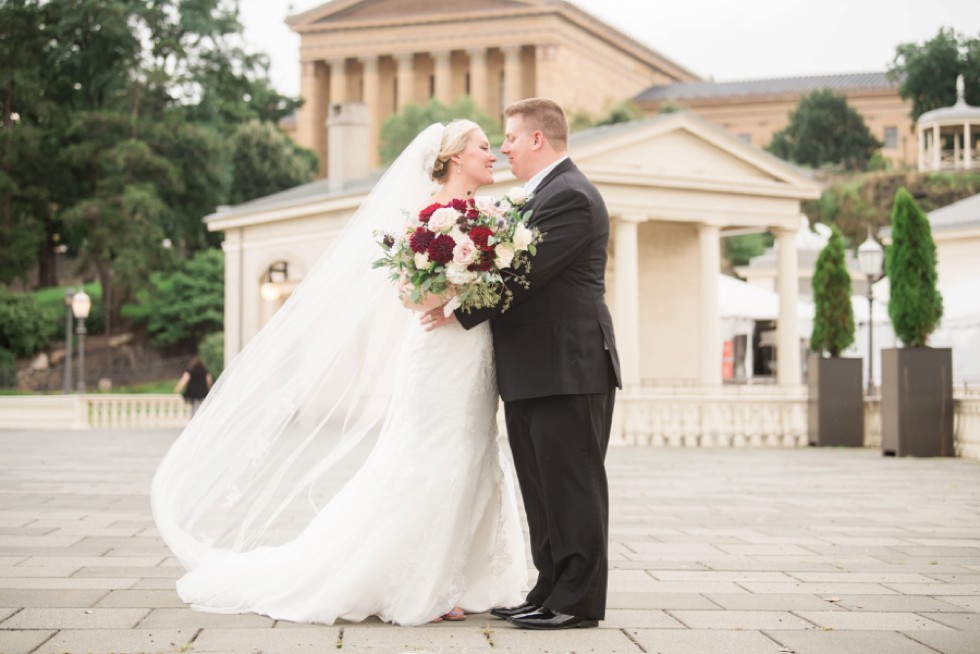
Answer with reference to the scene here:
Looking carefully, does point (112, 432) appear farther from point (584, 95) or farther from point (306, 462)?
point (584, 95)

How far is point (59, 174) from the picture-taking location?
57.8m

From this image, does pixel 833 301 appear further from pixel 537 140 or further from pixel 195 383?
pixel 537 140

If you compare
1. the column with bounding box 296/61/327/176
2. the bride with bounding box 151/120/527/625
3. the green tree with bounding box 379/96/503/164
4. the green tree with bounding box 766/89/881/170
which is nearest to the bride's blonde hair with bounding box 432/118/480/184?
the bride with bounding box 151/120/527/625

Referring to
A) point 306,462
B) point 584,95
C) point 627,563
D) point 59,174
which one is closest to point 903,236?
point 627,563

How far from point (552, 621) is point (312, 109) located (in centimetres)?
9553

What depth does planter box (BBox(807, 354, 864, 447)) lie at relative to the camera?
21578 mm

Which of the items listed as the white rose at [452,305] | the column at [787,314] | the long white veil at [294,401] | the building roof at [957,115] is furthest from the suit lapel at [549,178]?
the building roof at [957,115]

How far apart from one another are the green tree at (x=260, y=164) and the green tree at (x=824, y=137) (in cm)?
3391

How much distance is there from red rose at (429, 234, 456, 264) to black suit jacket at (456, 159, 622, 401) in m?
0.28

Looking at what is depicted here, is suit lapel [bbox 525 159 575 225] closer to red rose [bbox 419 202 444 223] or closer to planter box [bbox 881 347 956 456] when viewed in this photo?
red rose [bbox 419 202 444 223]

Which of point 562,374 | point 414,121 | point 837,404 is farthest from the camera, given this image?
point 414,121

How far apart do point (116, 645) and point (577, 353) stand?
7.36 ft

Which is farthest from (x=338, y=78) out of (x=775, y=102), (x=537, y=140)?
(x=537, y=140)

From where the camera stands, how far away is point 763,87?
105 m
